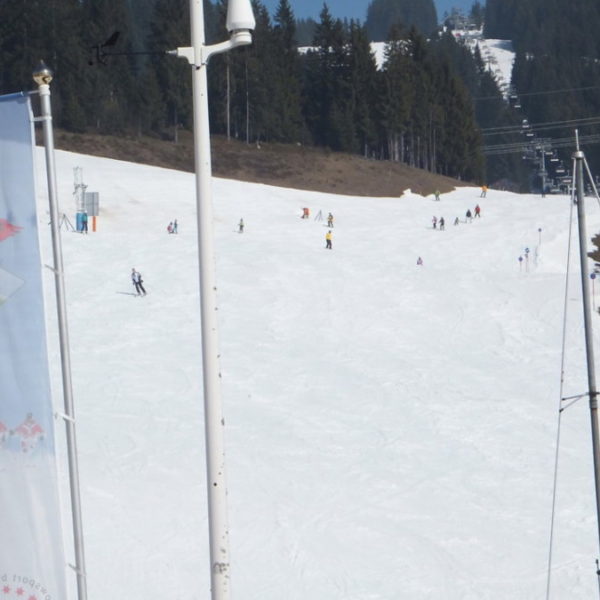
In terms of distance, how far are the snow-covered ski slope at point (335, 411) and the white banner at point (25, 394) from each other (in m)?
7.79

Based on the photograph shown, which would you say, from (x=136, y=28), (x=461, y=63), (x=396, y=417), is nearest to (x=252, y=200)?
(x=396, y=417)

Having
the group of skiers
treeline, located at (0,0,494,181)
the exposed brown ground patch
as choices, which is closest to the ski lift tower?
the group of skiers

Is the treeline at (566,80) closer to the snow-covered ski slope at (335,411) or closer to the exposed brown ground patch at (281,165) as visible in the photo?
the exposed brown ground patch at (281,165)

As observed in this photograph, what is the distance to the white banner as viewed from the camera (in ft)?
19.4

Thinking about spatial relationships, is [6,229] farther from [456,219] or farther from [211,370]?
[456,219]

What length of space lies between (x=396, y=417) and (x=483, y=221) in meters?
29.5

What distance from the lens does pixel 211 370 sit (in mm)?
6121

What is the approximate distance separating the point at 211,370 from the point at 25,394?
1001 millimetres

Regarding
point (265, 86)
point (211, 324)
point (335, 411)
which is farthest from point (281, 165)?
point (211, 324)

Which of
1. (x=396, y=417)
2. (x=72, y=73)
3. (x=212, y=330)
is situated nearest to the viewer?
(x=212, y=330)

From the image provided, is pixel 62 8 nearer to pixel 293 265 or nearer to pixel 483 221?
pixel 483 221

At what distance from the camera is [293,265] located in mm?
37781

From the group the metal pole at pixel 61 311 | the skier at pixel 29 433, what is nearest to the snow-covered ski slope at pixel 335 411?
the metal pole at pixel 61 311

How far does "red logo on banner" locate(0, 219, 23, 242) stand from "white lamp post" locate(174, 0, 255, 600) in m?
0.98
